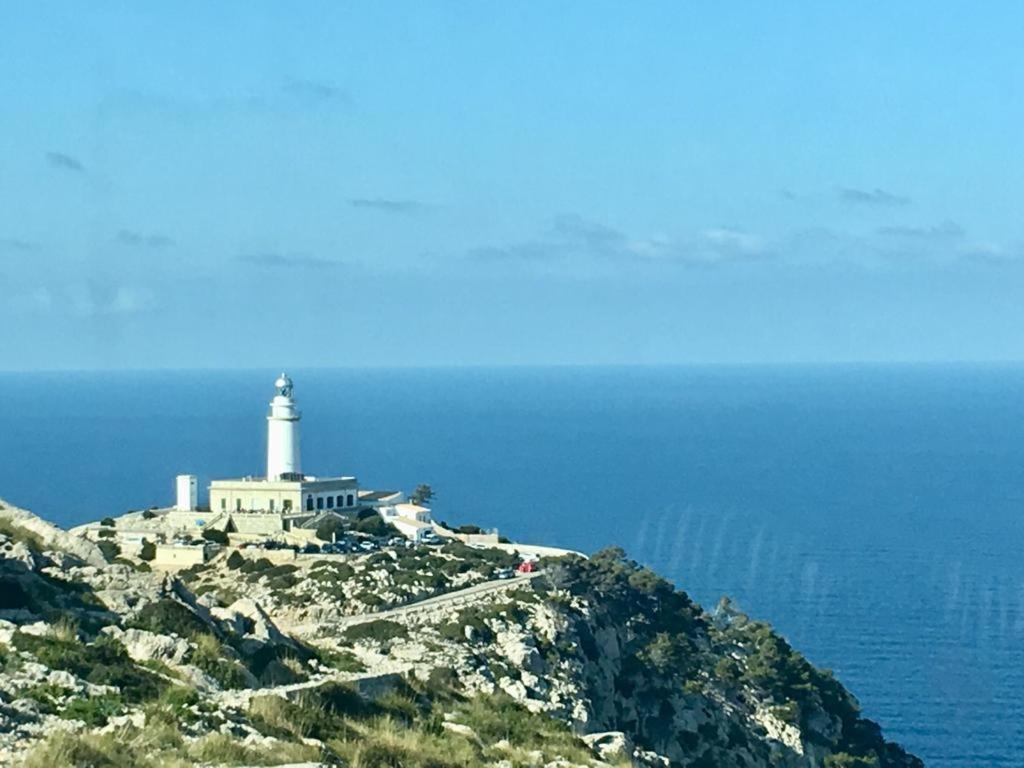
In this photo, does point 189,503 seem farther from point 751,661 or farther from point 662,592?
point 751,661

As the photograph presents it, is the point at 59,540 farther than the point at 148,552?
No

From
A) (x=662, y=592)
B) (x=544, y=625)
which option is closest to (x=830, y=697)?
(x=662, y=592)

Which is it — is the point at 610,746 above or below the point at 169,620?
below

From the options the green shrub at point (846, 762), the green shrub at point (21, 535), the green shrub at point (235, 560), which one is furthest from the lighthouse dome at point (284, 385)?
the green shrub at point (21, 535)

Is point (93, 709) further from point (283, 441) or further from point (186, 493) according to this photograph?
point (283, 441)

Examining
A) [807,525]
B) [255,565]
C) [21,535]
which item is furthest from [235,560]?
[807,525]

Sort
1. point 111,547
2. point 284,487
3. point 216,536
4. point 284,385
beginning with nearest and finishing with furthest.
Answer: point 111,547 → point 216,536 → point 284,487 → point 284,385

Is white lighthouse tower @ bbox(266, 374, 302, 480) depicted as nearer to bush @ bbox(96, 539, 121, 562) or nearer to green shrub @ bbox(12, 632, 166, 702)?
bush @ bbox(96, 539, 121, 562)
